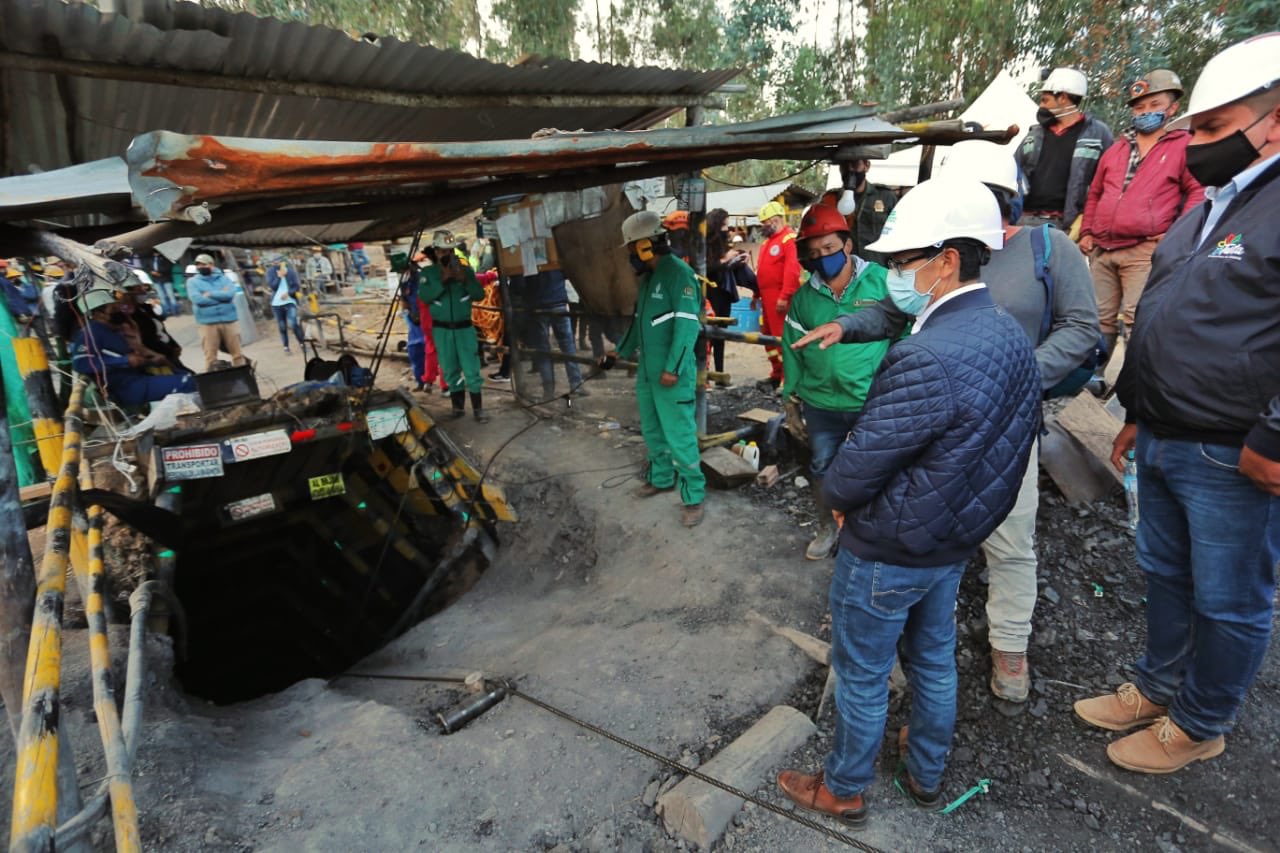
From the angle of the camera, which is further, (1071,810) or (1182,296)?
(1071,810)

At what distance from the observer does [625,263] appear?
21.9 ft

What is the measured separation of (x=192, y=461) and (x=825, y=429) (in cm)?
488

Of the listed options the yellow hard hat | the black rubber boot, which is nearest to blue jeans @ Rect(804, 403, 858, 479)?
the yellow hard hat

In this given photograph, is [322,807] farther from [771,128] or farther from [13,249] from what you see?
[771,128]

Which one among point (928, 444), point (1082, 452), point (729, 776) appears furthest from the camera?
point (1082, 452)

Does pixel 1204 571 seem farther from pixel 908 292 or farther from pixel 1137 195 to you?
pixel 1137 195

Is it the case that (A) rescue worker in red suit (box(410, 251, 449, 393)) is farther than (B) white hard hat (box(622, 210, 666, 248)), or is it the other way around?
(A) rescue worker in red suit (box(410, 251, 449, 393))

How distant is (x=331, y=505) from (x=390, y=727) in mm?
5415

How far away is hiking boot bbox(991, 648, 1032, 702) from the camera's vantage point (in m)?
2.69

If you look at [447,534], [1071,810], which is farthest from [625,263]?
[1071,810]

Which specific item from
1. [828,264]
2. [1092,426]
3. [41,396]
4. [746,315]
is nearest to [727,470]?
[828,264]

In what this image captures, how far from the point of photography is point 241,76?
259cm

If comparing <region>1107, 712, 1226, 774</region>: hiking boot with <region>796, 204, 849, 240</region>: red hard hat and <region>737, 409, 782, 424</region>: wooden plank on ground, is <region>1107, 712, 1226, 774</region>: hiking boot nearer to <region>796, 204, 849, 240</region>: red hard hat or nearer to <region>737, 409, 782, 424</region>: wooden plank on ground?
<region>796, 204, 849, 240</region>: red hard hat

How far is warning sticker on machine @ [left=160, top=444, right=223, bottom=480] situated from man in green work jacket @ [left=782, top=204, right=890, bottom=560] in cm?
461
